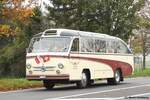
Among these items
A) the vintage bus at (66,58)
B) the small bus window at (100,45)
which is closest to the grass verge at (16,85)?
the vintage bus at (66,58)

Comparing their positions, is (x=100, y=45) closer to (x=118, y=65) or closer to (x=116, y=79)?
(x=118, y=65)

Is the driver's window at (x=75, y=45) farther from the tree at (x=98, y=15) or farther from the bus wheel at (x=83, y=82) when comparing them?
the tree at (x=98, y=15)

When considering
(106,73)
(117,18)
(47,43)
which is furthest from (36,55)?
(117,18)

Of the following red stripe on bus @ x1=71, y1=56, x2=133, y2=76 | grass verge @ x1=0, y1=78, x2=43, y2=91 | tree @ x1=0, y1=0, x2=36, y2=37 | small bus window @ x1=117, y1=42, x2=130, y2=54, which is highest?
tree @ x1=0, y1=0, x2=36, y2=37

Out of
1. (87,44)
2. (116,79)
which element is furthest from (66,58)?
(116,79)

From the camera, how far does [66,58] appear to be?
25109 millimetres

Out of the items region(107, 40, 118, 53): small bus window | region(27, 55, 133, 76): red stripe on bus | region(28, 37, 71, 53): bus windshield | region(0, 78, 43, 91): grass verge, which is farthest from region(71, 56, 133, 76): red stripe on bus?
region(0, 78, 43, 91): grass verge

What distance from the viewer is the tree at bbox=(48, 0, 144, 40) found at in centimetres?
4066

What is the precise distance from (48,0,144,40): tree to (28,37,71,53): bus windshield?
49.0ft

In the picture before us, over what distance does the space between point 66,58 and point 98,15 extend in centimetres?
1641

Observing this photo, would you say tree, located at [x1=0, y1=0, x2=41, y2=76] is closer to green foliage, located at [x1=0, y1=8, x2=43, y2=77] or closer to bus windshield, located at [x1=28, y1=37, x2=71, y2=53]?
green foliage, located at [x1=0, y1=8, x2=43, y2=77]

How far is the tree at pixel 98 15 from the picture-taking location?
133ft

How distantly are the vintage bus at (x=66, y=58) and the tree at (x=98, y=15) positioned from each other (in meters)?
11.8

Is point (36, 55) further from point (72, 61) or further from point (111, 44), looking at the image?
point (111, 44)
